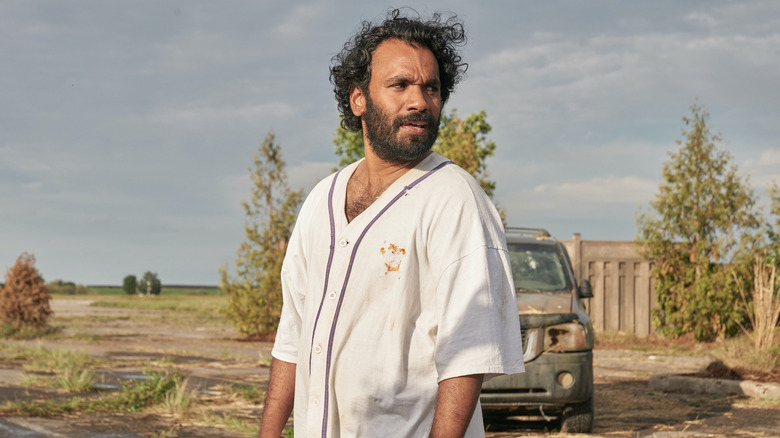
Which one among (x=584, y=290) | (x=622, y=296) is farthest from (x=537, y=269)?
(x=622, y=296)

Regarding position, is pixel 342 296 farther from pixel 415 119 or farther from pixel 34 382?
pixel 34 382

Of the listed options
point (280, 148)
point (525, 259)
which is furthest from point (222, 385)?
point (280, 148)

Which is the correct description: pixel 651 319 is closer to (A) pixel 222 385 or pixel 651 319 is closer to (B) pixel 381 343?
(A) pixel 222 385

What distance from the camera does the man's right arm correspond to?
8.39 feet

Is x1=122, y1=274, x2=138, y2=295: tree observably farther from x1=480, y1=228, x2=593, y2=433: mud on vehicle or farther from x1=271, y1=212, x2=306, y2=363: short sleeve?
x1=271, y1=212, x2=306, y2=363: short sleeve

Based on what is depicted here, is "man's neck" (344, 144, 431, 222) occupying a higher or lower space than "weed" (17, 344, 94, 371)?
higher

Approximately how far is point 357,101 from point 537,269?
6602 millimetres

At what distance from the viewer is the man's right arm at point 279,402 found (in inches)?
101

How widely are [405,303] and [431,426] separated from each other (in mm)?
330

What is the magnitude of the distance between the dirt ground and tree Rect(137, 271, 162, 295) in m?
53.6

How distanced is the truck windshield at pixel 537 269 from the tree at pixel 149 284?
211ft

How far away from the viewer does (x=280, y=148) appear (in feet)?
68.5

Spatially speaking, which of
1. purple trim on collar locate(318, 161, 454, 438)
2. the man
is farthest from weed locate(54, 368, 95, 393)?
purple trim on collar locate(318, 161, 454, 438)

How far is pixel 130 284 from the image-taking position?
7225 cm
